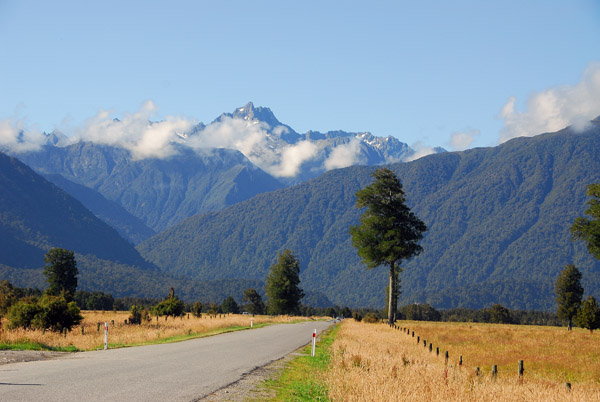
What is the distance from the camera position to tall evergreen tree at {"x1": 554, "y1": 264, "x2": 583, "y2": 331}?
8169cm

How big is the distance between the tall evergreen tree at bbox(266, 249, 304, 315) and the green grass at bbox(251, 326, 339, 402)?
77465mm

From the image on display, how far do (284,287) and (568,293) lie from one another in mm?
44040

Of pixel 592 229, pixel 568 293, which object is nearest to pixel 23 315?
pixel 592 229

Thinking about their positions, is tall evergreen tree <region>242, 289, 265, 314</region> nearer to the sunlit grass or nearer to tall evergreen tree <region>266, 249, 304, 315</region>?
tall evergreen tree <region>266, 249, 304, 315</region>

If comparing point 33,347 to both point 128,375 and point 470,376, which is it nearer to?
point 128,375

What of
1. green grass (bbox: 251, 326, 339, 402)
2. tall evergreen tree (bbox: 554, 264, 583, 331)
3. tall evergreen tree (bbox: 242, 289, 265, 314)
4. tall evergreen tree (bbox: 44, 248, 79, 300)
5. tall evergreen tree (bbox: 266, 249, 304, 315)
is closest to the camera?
green grass (bbox: 251, 326, 339, 402)

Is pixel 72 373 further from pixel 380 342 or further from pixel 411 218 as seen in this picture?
pixel 411 218

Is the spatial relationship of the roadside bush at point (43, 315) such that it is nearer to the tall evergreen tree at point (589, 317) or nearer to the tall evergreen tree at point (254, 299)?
the tall evergreen tree at point (589, 317)

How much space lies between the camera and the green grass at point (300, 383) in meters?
14.8

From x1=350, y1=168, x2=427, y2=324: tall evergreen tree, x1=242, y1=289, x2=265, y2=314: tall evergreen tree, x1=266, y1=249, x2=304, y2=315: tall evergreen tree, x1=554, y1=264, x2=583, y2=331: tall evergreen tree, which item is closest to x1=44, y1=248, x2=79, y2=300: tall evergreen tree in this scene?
x1=266, y1=249, x2=304, y2=315: tall evergreen tree

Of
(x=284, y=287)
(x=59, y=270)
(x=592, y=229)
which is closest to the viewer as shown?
(x=592, y=229)

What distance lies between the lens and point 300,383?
17109 millimetres

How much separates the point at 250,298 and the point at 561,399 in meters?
140

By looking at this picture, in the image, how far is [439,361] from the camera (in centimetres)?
2348
